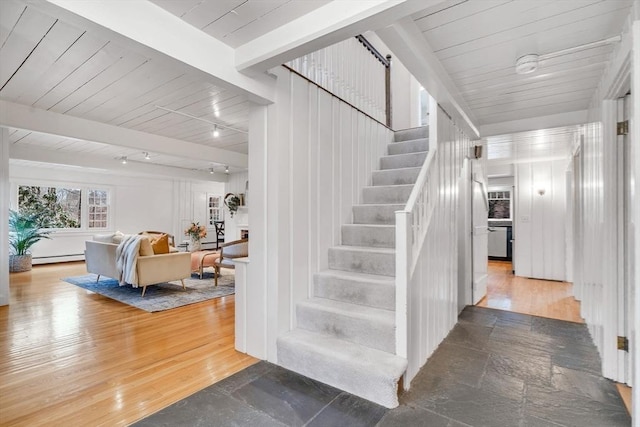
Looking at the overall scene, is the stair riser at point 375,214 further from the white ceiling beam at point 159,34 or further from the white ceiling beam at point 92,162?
the white ceiling beam at point 92,162

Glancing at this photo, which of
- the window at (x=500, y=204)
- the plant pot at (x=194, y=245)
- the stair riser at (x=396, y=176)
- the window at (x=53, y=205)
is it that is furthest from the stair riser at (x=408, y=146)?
the window at (x=53, y=205)

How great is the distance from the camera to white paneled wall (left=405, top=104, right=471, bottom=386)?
2.22 metres

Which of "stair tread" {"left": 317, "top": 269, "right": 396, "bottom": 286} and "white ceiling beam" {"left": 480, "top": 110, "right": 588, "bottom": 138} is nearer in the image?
"stair tread" {"left": 317, "top": 269, "right": 396, "bottom": 286}

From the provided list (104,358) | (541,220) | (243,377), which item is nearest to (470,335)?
(243,377)

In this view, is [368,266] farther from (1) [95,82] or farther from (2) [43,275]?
(2) [43,275]

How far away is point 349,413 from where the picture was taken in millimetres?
1838

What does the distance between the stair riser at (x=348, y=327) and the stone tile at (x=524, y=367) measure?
2.84 feet

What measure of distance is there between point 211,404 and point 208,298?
2.63 metres

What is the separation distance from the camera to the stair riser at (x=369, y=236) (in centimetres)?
287

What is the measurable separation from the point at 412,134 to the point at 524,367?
2.92m

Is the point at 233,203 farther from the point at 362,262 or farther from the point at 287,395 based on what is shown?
the point at 287,395

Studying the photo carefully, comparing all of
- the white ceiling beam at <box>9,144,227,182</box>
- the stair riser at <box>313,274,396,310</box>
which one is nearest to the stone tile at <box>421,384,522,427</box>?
the stair riser at <box>313,274,396,310</box>

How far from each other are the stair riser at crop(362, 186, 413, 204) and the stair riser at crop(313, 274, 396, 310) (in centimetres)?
117

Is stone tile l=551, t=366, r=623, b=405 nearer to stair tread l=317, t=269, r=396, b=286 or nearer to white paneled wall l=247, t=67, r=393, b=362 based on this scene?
stair tread l=317, t=269, r=396, b=286
